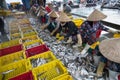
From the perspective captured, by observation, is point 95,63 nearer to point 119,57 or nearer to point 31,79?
point 119,57

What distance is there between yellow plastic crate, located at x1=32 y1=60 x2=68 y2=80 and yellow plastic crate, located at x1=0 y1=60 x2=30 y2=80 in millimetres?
231

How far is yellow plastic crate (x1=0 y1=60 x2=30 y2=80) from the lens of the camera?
266cm

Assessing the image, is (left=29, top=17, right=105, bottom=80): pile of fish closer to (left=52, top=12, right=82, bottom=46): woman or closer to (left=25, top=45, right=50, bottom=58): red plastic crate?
(left=52, top=12, right=82, bottom=46): woman

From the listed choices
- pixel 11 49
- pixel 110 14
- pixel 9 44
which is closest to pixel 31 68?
pixel 11 49

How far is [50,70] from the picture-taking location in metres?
2.64

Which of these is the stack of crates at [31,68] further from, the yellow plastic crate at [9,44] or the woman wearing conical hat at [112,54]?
the woman wearing conical hat at [112,54]

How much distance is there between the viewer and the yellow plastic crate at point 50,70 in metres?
2.50

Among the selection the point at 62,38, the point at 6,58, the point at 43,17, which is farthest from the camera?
the point at 43,17

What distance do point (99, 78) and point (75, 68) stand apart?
547 mm

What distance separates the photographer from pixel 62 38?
4391 mm

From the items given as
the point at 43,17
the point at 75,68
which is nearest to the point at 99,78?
the point at 75,68

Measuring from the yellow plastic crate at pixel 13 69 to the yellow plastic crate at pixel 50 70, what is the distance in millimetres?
231

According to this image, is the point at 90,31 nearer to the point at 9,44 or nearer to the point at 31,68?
the point at 31,68

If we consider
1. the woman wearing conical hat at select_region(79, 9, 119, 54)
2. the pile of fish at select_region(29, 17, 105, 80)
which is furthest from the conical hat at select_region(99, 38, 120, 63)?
the woman wearing conical hat at select_region(79, 9, 119, 54)
